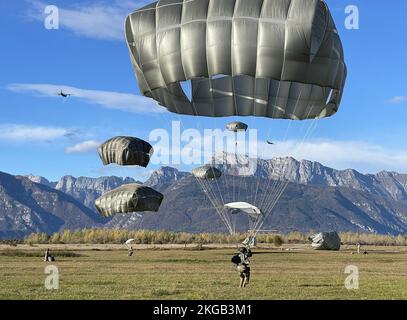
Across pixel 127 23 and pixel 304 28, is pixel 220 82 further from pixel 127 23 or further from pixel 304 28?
→ pixel 304 28

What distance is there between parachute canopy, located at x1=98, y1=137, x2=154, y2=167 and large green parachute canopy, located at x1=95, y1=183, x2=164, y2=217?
10.5ft

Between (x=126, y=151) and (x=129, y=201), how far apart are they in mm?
5434

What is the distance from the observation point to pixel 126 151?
67.8 meters

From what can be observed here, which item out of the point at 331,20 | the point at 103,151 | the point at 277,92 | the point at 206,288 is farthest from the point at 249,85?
the point at 103,151

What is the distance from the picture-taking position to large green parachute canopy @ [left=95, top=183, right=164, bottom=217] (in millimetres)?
68625

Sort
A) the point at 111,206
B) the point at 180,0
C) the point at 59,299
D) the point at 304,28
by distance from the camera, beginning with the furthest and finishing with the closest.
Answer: the point at 111,206, the point at 180,0, the point at 304,28, the point at 59,299

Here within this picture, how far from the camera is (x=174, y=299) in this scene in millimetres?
26188

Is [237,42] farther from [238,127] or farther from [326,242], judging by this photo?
[326,242]

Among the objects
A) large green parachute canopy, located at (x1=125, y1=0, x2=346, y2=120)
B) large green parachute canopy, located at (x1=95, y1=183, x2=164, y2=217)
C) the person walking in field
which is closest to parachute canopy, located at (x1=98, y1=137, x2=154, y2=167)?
large green parachute canopy, located at (x1=95, y1=183, x2=164, y2=217)

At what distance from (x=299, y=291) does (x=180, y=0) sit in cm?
1553

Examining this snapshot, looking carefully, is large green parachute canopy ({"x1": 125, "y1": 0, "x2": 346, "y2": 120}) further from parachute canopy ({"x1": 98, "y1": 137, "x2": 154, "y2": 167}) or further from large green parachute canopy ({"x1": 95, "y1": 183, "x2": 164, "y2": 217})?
large green parachute canopy ({"x1": 95, "y1": 183, "x2": 164, "y2": 217})

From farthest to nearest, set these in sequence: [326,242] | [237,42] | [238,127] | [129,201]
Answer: [326,242], [238,127], [129,201], [237,42]

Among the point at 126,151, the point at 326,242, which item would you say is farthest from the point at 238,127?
the point at 326,242

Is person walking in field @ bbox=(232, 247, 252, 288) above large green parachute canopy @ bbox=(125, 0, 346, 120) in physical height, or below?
below
